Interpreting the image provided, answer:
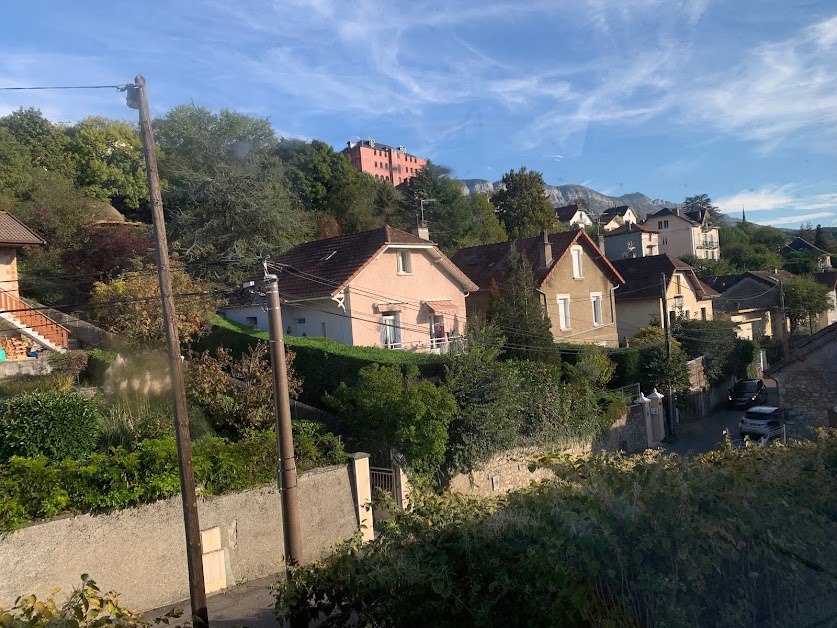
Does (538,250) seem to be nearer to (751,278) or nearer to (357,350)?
(357,350)

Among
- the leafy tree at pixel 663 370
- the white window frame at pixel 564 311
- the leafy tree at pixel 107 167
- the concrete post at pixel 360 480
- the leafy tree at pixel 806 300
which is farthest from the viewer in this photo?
the leafy tree at pixel 806 300

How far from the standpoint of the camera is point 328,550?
47.5 feet

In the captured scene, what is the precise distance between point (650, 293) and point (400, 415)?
26565mm

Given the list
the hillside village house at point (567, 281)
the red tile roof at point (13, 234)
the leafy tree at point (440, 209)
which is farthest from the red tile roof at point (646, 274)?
the red tile roof at point (13, 234)

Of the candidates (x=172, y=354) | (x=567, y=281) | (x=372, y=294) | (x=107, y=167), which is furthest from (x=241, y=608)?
(x=107, y=167)

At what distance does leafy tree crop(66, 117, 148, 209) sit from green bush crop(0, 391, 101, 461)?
95.8ft

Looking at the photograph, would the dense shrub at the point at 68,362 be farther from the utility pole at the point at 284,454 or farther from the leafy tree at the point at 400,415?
the utility pole at the point at 284,454

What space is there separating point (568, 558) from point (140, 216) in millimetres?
41028

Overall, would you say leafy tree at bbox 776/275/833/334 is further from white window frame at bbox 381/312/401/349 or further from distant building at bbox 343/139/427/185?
distant building at bbox 343/139/427/185

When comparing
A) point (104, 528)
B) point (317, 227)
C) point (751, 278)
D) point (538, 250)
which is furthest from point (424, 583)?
point (751, 278)

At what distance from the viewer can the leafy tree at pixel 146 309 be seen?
60.8 ft

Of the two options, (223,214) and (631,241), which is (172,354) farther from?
(631,241)

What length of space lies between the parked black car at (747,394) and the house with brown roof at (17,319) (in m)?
30.1

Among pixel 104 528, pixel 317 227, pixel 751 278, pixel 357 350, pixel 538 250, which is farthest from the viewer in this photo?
pixel 751 278
